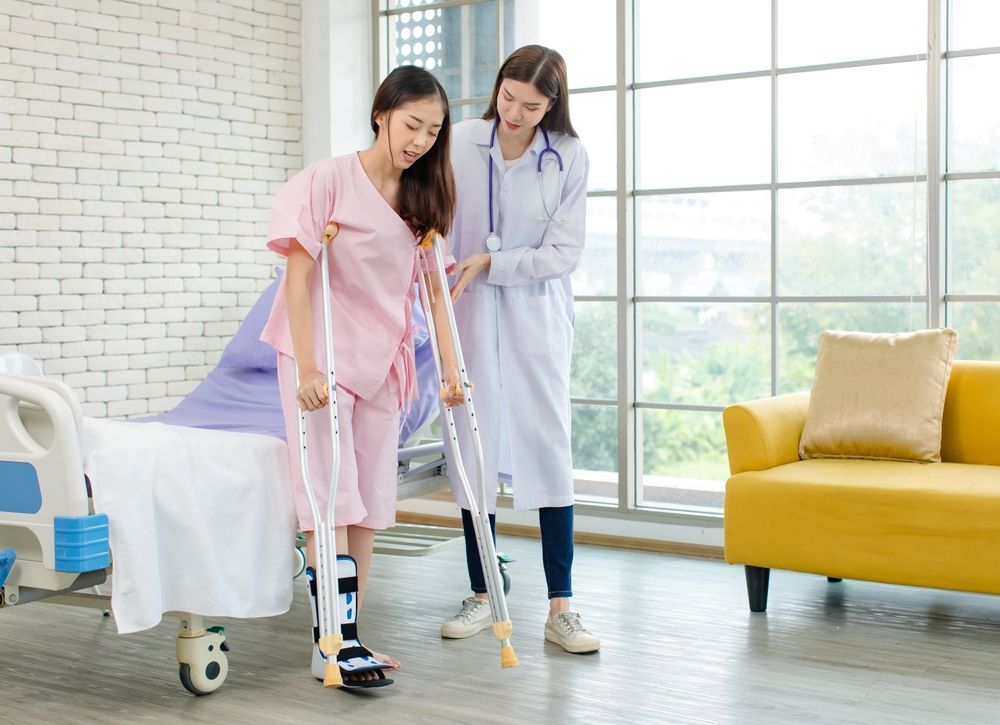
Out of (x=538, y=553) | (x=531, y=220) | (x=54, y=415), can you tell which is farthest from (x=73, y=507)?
(x=538, y=553)

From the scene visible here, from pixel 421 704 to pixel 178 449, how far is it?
779 mm

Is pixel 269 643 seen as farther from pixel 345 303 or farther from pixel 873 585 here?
pixel 873 585

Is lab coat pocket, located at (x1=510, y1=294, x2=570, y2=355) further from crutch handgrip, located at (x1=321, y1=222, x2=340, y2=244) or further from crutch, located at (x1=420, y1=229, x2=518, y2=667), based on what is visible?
crutch handgrip, located at (x1=321, y1=222, x2=340, y2=244)

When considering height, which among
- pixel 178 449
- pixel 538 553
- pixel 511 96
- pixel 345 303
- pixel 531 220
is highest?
pixel 511 96

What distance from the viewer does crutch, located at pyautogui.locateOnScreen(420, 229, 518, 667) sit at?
8.98ft

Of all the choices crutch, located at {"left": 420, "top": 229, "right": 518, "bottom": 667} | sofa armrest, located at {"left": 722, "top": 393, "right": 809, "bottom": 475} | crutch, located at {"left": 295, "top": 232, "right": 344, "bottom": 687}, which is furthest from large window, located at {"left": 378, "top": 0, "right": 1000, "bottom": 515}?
crutch, located at {"left": 295, "top": 232, "right": 344, "bottom": 687}

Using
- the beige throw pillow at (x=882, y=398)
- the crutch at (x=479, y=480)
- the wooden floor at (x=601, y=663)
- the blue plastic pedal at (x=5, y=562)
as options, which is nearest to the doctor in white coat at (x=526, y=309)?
the crutch at (x=479, y=480)

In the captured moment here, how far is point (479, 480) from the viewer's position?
9.36 feet

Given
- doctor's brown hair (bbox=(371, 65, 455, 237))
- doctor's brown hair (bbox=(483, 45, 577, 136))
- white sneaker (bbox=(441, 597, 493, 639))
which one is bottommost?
white sneaker (bbox=(441, 597, 493, 639))

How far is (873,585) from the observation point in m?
3.86

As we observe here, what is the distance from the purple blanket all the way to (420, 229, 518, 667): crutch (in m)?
0.36

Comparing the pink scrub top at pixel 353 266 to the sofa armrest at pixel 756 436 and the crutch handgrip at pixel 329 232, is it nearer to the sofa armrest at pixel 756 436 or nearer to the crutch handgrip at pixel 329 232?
the crutch handgrip at pixel 329 232

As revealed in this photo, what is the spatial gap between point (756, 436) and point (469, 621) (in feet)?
3.25

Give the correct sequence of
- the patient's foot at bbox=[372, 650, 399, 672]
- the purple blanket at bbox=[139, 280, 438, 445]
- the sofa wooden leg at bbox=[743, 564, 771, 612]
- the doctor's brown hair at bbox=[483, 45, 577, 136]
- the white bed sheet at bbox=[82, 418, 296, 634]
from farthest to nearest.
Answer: the sofa wooden leg at bbox=[743, 564, 771, 612] → the purple blanket at bbox=[139, 280, 438, 445] → the doctor's brown hair at bbox=[483, 45, 577, 136] → the patient's foot at bbox=[372, 650, 399, 672] → the white bed sheet at bbox=[82, 418, 296, 634]
